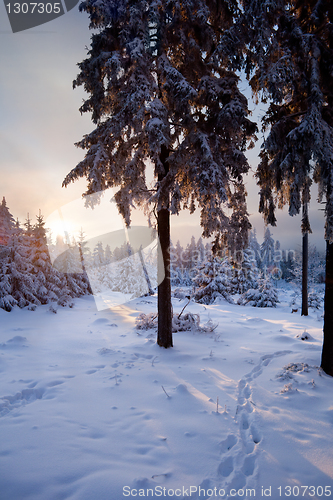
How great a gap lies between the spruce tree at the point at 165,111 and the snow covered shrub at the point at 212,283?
15.2 m

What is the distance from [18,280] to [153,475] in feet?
47.7

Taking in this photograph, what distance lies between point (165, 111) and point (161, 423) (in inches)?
279

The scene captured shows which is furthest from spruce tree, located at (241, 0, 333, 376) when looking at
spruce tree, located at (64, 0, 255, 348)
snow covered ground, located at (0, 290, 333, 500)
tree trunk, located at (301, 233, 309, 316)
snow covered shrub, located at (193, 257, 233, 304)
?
snow covered shrub, located at (193, 257, 233, 304)

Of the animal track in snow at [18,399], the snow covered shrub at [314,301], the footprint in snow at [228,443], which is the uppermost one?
the animal track in snow at [18,399]

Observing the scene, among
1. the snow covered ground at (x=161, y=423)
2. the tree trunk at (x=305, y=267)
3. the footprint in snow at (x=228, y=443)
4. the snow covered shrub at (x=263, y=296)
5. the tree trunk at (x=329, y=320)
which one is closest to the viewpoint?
the snow covered ground at (x=161, y=423)

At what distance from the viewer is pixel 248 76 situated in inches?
283

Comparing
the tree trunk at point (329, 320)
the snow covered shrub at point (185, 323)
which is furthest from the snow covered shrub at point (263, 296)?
the tree trunk at point (329, 320)

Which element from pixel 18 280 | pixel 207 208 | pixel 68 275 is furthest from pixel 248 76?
pixel 68 275

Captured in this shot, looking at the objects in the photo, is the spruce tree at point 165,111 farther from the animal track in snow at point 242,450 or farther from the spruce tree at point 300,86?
the animal track in snow at point 242,450

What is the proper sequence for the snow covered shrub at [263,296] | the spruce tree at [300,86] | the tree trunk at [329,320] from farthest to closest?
the snow covered shrub at [263,296], the tree trunk at [329,320], the spruce tree at [300,86]

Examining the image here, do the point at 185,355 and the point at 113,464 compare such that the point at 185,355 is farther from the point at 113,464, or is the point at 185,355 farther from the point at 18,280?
the point at 18,280

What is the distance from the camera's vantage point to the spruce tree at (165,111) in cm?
621

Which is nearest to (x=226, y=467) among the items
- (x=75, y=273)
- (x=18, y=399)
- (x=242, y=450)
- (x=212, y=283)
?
(x=242, y=450)

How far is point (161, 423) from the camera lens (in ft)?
13.2
